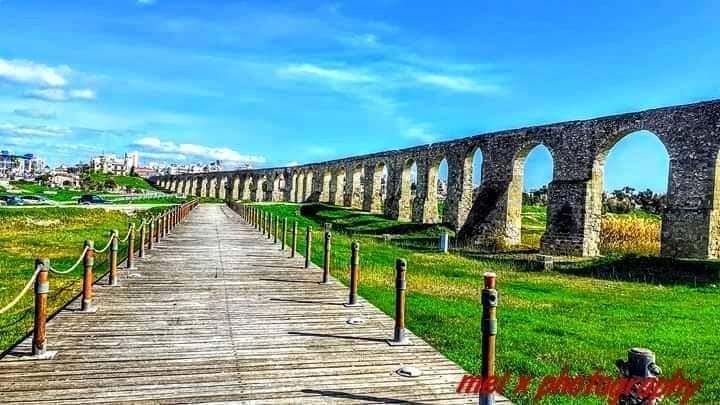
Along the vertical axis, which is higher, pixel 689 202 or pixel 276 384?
pixel 689 202

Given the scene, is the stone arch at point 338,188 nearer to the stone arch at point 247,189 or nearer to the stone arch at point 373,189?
the stone arch at point 373,189

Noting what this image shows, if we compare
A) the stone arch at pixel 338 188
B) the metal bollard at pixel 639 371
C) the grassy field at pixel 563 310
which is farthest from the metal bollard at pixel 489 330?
the stone arch at pixel 338 188

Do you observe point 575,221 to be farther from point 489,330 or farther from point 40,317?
→ point 40,317

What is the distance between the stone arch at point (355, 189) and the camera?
49.0m

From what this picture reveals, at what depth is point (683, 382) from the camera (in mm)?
6020

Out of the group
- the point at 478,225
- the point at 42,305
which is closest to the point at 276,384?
the point at 42,305

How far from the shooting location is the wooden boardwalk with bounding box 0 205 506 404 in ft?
15.4

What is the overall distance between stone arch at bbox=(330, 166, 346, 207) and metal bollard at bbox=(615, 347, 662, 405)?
160ft

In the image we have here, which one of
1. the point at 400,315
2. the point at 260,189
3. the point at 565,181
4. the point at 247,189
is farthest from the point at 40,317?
the point at 247,189

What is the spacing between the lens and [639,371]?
354cm

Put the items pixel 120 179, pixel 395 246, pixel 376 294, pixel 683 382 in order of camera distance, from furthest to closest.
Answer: pixel 120 179, pixel 395 246, pixel 376 294, pixel 683 382

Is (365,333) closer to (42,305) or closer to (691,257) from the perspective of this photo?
Answer: (42,305)

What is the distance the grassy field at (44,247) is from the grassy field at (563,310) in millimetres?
5248

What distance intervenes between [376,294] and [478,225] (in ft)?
54.8
